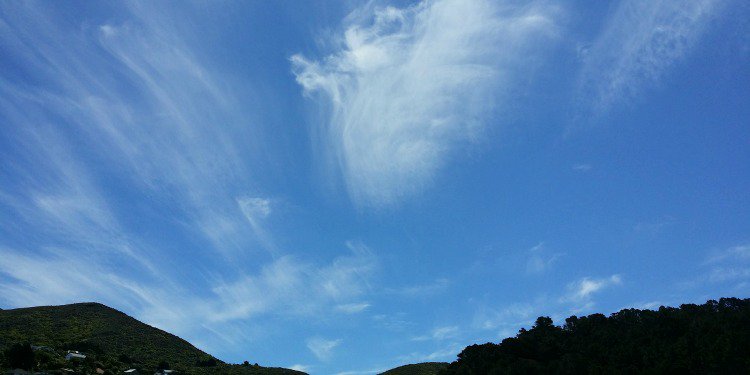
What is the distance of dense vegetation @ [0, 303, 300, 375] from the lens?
6612 centimetres

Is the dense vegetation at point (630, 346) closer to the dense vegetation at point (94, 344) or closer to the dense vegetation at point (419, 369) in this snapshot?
the dense vegetation at point (419, 369)

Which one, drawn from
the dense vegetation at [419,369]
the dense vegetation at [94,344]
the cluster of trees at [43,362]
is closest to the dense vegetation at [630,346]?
the dense vegetation at [419,369]

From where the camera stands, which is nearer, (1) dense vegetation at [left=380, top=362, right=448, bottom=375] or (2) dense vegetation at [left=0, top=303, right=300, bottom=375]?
(2) dense vegetation at [left=0, top=303, right=300, bottom=375]

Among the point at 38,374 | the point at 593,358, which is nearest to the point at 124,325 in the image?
the point at 38,374

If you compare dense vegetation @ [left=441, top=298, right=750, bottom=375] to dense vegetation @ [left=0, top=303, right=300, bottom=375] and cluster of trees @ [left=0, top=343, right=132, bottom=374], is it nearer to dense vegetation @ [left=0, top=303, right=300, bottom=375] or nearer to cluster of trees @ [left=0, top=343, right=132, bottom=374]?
dense vegetation @ [left=0, top=303, right=300, bottom=375]

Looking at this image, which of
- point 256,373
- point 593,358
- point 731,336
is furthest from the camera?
point 256,373

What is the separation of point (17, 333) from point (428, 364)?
87274 mm

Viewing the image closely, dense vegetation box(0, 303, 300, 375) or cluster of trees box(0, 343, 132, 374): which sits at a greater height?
dense vegetation box(0, 303, 300, 375)

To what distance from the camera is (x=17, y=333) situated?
86688mm

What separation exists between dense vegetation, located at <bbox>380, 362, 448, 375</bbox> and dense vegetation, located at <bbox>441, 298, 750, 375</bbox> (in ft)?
80.6

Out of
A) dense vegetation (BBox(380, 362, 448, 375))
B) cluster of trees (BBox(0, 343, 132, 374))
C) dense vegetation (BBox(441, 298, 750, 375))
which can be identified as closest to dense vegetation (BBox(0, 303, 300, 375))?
cluster of trees (BBox(0, 343, 132, 374))

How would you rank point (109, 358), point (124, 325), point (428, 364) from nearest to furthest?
point (109, 358) → point (124, 325) → point (428, 364)

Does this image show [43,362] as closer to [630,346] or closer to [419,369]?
[419,369]

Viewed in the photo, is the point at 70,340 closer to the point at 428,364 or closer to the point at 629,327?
the point at 428,364
